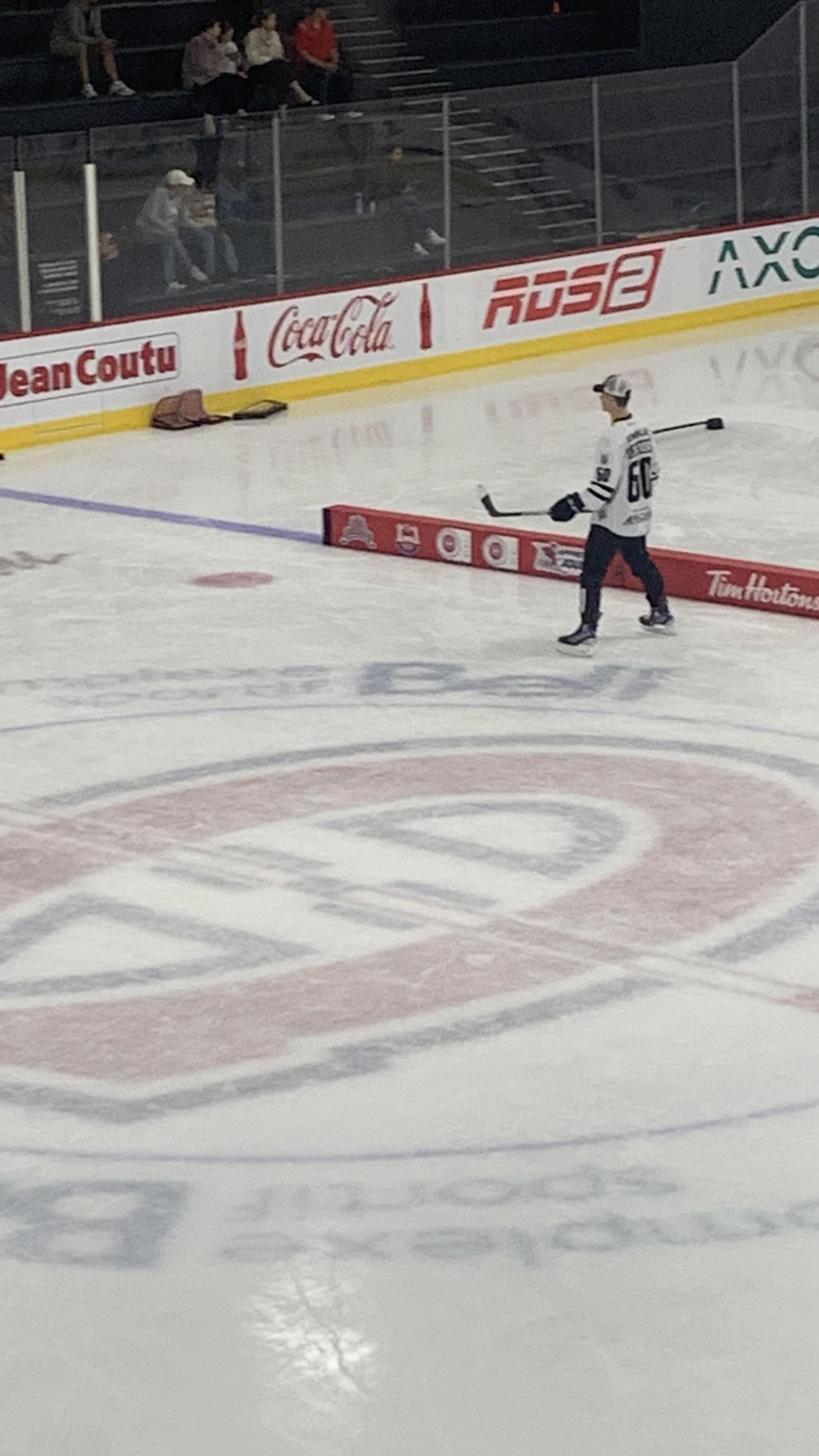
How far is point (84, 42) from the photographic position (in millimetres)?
23016

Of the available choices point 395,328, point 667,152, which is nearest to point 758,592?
point 395,328

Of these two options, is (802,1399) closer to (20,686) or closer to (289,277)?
(20,686)

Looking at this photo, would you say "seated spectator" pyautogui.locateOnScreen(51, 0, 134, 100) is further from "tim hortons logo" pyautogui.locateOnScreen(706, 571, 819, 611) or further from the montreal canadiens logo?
the montreal canadiens logo

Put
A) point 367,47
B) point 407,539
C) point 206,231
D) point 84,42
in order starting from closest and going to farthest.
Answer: point 407,539 < point 206,231 < point 84,42 < point 367,47

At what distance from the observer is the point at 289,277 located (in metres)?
19.5

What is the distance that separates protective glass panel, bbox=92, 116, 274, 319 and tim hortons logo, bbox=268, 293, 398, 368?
0.35 m

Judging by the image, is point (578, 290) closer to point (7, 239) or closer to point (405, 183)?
point (405, 183)

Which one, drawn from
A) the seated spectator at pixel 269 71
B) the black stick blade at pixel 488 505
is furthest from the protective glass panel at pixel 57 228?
the black stick blade at pixel 488 505

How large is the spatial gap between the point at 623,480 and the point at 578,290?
1007 centimetres

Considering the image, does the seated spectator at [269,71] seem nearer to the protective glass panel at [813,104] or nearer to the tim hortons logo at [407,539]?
the protective glass panel at [813,104]

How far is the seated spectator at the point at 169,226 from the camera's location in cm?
1867

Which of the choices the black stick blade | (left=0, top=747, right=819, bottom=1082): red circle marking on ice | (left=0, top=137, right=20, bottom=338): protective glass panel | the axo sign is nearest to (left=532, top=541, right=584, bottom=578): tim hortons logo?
the black stick blade

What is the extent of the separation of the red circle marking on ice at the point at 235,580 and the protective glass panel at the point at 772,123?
10611 millimetres

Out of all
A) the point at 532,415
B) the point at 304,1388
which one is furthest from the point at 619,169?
the point at 304,1388
